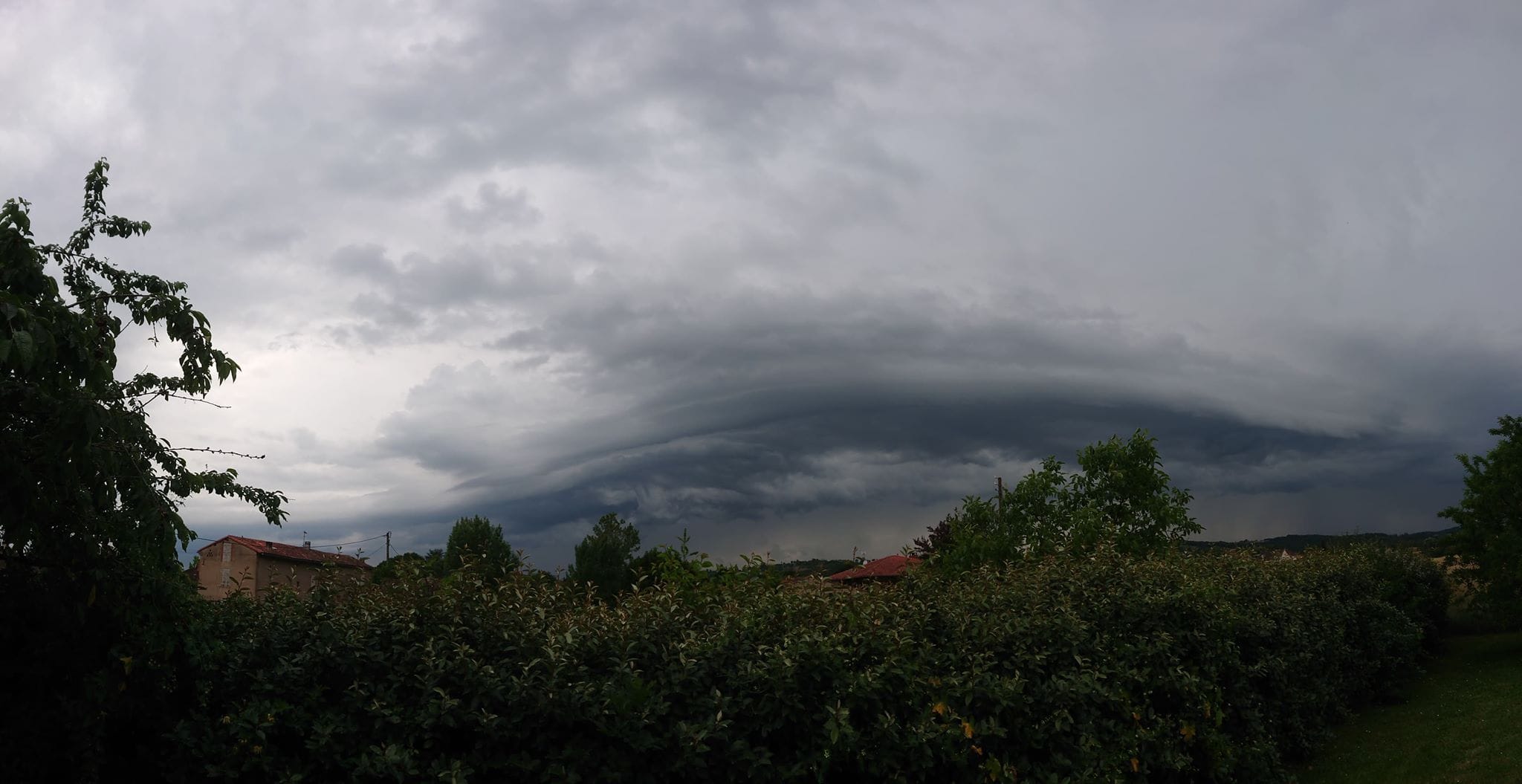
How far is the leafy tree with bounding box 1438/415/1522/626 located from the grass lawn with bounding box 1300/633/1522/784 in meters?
1.97

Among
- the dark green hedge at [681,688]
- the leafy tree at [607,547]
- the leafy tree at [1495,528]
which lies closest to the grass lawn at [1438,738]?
the leafy tree at [1495,528]

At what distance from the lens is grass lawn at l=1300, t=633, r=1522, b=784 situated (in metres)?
11.9

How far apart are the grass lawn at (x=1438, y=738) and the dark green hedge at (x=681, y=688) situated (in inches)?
251

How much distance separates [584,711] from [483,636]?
76 cm

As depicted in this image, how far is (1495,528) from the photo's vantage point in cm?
2408

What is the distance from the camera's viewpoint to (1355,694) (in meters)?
17.2

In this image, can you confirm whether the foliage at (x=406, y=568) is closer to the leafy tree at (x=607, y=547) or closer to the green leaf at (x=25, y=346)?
the green leaf at (x=25, y=346)

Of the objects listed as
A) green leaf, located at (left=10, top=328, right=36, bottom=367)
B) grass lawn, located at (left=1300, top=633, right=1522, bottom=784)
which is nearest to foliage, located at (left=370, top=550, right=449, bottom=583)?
green leaf, located at (left=10, top=328, right=36, bottom=367)

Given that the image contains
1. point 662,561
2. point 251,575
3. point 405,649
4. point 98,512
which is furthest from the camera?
point 662,561

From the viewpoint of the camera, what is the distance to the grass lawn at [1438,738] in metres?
11.9

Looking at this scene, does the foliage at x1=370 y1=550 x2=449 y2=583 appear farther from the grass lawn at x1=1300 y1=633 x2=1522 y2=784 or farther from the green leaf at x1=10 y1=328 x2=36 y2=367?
the grass lawn at x1=1300 y1=633 x2=1522 y2=784

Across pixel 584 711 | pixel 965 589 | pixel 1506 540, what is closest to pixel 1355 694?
pixel 1506 540

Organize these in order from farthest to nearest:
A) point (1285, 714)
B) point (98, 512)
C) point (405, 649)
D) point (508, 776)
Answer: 1. point (1285, 714)
2. point (98, 512)
3. point (405, 649)
4. point (508, 776)

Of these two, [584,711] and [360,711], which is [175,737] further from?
[584,711]
